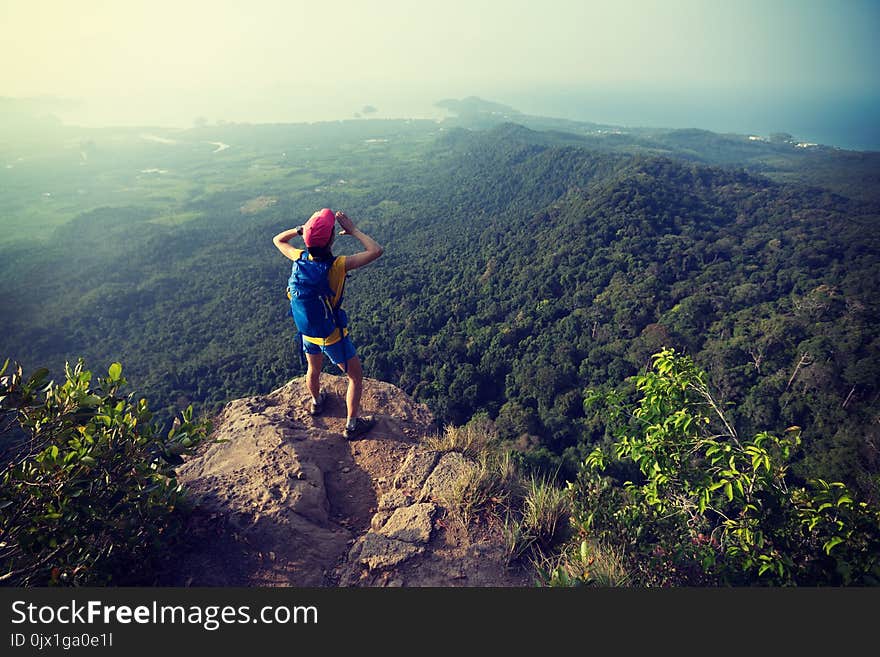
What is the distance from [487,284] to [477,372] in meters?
17.5

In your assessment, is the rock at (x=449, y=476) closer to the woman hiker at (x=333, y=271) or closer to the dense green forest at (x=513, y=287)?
the woman hiker at (x=333, y=271)

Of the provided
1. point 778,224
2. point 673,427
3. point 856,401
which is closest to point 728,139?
point 778,224

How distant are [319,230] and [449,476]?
273 centimetres

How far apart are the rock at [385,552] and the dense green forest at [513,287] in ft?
10.6

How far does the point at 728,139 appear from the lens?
132 metres

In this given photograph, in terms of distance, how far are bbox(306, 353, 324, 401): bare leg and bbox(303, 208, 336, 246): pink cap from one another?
4.65 ft

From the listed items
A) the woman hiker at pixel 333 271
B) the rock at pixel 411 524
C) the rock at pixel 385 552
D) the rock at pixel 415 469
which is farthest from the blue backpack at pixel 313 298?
the rock at pixel 385 552

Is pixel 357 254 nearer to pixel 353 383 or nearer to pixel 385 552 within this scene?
pixel 353 383

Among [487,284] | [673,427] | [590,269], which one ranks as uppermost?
[673,427]

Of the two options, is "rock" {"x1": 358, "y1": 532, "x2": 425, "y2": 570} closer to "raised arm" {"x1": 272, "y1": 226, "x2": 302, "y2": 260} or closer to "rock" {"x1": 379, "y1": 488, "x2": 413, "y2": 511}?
"rock" {"x1": 379, "y1": 488, "x2": 413, "y2": 511}

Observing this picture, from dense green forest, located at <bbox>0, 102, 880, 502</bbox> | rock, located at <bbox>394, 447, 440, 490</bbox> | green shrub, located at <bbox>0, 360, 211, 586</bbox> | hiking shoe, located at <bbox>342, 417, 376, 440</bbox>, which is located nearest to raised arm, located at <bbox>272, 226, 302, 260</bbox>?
green shrub, located at <bbox>0, 360, 211, 586</bbox>

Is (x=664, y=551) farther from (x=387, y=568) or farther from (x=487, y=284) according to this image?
(x=487, y=284)

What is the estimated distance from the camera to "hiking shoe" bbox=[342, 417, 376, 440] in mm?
4852

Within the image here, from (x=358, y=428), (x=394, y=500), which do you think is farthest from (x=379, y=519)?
(x=358, y=428)
